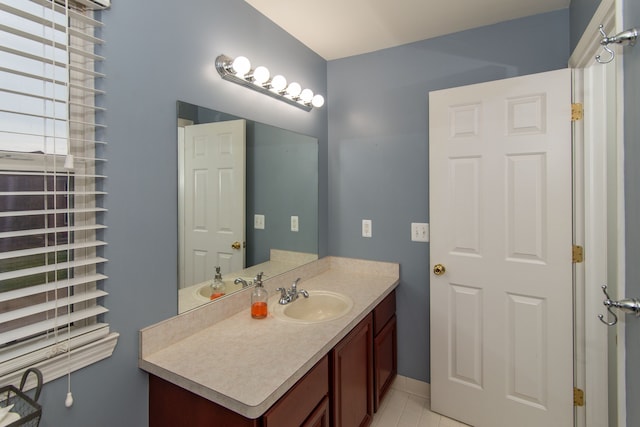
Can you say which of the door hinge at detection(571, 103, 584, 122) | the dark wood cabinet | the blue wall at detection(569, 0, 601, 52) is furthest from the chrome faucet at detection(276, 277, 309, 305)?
the blue wall at detection(569, 0, 601, 52)

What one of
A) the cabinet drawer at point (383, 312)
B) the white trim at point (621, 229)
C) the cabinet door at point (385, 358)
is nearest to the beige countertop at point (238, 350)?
the cabinet drawer at point (383, 312)

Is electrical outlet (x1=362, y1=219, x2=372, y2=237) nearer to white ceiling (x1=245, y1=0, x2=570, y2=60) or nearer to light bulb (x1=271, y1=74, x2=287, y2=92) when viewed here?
light bulb (x1=271, y1=74, x2=287, y2=92)

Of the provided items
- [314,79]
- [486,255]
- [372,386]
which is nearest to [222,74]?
[314,79]

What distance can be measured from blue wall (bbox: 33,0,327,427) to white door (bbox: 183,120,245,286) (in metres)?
0.09

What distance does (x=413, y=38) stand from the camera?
6.88ft

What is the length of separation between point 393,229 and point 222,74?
1.45m

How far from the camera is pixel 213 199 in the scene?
59.1 inches

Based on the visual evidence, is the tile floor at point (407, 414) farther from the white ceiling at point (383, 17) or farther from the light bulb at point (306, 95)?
the white ceiling at point (383, 17)

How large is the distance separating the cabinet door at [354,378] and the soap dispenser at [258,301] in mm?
392

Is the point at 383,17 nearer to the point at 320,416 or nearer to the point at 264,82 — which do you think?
the point at 264,82

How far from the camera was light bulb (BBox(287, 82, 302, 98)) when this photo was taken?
6.28ft

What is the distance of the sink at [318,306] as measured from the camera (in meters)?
1.80

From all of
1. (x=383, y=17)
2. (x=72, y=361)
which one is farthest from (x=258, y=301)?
(x=383, y=17)

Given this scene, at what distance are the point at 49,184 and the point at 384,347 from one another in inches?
73.4
